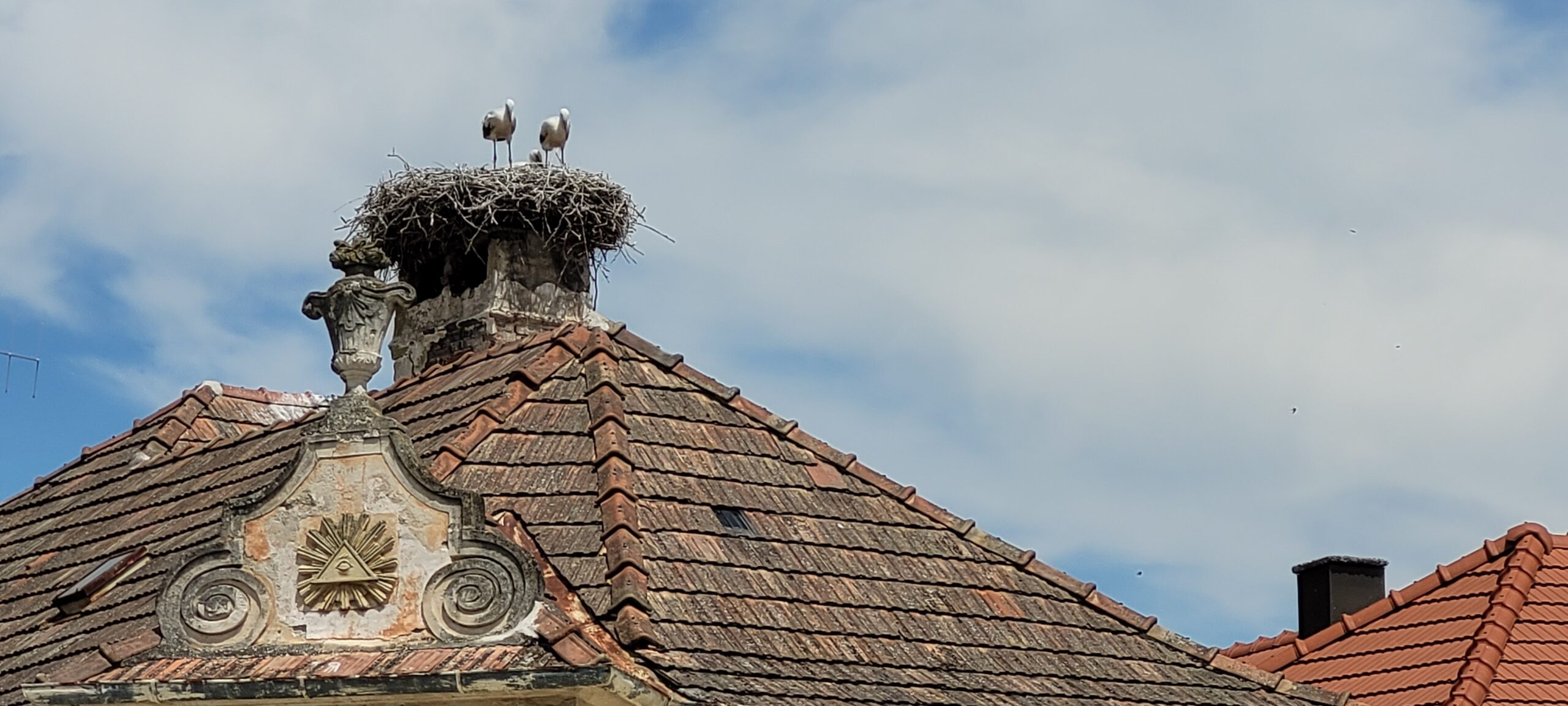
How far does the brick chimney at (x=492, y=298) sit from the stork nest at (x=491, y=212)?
0.06 metres

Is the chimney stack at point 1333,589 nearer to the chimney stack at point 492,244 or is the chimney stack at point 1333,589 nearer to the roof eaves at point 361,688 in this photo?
the chimney stack at point 492,244

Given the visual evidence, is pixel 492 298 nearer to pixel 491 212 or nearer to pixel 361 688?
pixel 491 212

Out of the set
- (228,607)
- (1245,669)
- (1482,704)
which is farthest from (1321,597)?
(228,607)

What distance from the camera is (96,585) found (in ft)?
48.9

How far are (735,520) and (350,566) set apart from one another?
235 cm

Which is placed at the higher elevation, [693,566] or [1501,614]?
[1501,614]

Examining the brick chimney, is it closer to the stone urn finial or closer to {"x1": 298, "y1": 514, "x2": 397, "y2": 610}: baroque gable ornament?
the stone urn finial

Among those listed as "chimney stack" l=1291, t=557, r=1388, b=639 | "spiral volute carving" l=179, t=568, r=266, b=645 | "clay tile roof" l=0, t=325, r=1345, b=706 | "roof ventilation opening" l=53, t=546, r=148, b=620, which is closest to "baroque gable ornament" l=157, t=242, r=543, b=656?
"spiral volute carving" l=179, t=568, r=266, b=645

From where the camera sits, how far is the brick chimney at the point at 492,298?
17766mm

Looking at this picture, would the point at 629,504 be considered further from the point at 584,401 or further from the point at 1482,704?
the point at 1482,704

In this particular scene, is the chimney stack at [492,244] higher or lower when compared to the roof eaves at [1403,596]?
higher

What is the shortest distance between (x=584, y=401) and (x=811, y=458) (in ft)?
4.39

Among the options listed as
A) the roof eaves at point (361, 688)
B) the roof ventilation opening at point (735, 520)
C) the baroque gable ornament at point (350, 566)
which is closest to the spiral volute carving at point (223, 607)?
the baroque gable ornament at point (350, 566)

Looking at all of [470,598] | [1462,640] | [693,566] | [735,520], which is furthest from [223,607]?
[1462,640]
